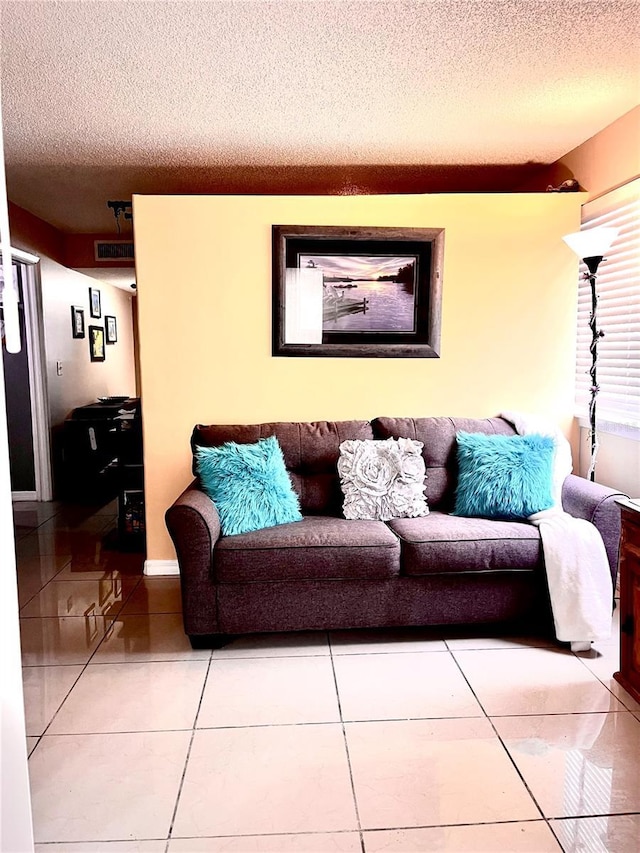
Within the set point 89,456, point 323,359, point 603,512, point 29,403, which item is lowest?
point 89,456

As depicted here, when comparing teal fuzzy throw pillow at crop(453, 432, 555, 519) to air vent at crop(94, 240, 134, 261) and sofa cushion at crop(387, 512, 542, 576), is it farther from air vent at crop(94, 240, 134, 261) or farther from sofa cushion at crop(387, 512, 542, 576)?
air vent at crop(94, 240, 134, 261)

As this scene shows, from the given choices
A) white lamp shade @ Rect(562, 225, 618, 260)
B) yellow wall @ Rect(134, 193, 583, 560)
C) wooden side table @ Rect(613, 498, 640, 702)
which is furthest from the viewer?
yellow wall @ Rect(134, 193, 583, 560)

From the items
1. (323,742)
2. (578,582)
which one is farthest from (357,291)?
(323,742)

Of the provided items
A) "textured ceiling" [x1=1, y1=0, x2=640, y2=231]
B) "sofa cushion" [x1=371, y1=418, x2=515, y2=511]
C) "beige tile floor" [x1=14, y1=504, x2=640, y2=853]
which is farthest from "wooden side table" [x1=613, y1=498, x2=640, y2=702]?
"textured ceiling" [x1=1, y1=0, x2=640, y2=231]

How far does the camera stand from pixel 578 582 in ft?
8.78

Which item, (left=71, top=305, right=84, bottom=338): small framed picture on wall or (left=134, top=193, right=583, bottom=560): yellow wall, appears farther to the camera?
(left=71, top=305, right=84, bottom=338): small framed picture on wall

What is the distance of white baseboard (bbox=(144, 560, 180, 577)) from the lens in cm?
370

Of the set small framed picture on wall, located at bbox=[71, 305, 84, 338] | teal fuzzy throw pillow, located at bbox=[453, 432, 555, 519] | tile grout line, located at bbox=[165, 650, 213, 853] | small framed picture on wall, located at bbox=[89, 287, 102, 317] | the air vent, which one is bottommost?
tile grout line, located at bbox=[165, 650, 213, 853]

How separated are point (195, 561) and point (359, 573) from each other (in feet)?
2.33

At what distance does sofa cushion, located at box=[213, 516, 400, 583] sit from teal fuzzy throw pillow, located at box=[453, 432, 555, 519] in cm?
57

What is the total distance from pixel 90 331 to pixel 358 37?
5.29 m

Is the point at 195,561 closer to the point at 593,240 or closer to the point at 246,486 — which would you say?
the point at 246,486

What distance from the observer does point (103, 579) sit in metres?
3.64

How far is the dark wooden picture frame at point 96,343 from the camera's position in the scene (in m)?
6.94
